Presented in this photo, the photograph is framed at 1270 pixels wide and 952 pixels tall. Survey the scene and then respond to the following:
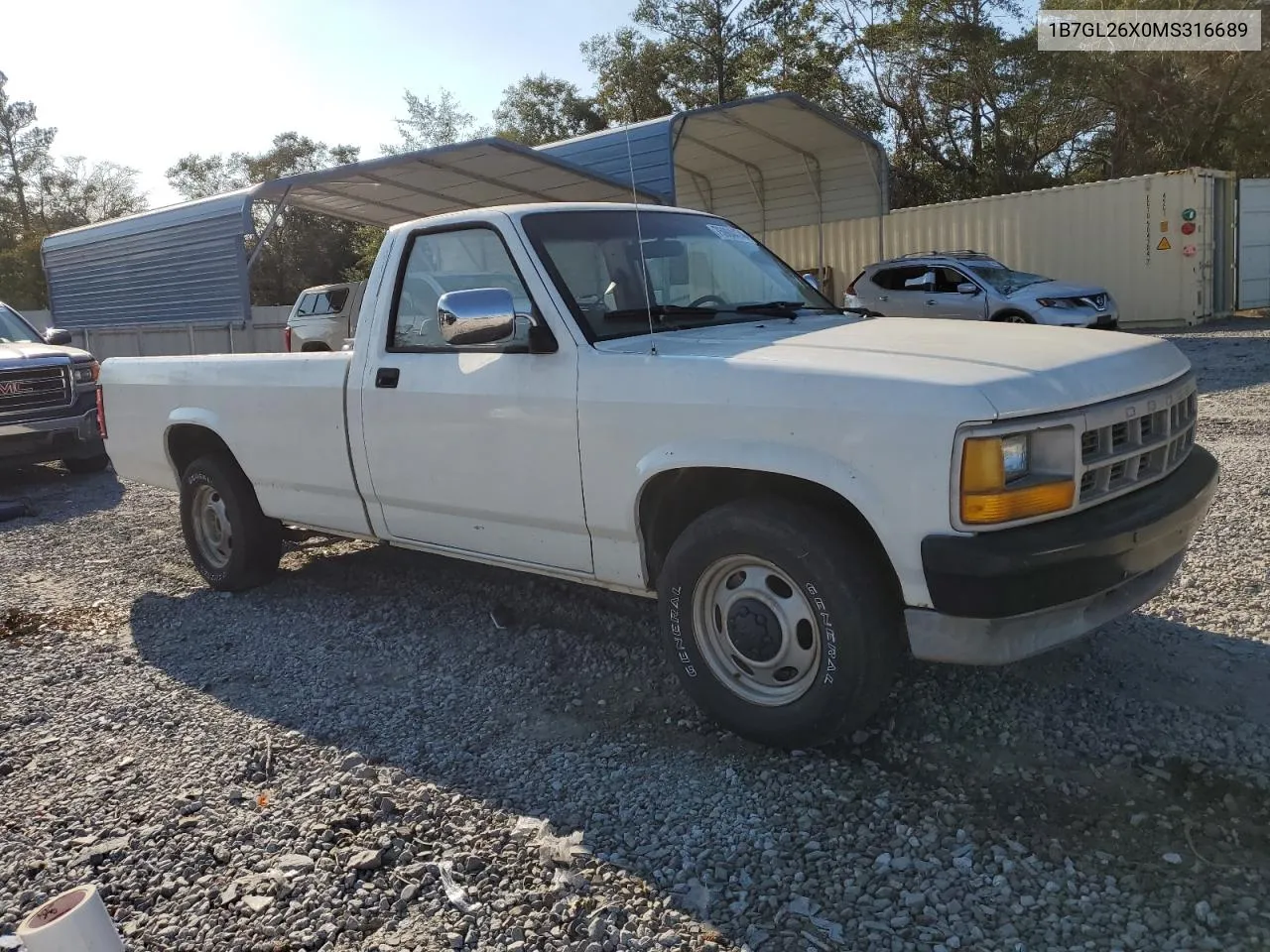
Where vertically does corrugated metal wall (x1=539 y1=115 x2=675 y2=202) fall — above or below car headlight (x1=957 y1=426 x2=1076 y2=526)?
above

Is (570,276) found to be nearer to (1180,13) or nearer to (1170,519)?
(1170,519)

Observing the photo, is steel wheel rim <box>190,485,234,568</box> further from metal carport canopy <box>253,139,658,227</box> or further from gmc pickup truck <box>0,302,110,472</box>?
metal carport canopy <box>253,139,658,227</box>

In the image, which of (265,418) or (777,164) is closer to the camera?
(265,418)

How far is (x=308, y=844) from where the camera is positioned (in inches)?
123

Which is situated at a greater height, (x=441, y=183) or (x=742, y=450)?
(x=441, y=183)

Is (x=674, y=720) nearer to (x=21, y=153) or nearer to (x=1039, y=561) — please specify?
(x=1039, y=561)

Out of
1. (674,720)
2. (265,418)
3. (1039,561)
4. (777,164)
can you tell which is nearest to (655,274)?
(674,720)

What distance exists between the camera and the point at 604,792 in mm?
3309

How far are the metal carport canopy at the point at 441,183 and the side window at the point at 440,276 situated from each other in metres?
8.91

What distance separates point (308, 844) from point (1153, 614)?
3491mm

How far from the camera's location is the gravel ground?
266cm

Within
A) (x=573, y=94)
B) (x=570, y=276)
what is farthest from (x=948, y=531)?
(x=573, y=94)

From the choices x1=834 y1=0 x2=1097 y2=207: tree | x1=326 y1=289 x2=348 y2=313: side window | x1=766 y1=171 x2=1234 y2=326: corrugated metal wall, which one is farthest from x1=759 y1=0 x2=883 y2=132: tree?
x1=326 y1=289 x2=348 y2=313: side window

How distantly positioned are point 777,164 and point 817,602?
1667cm
